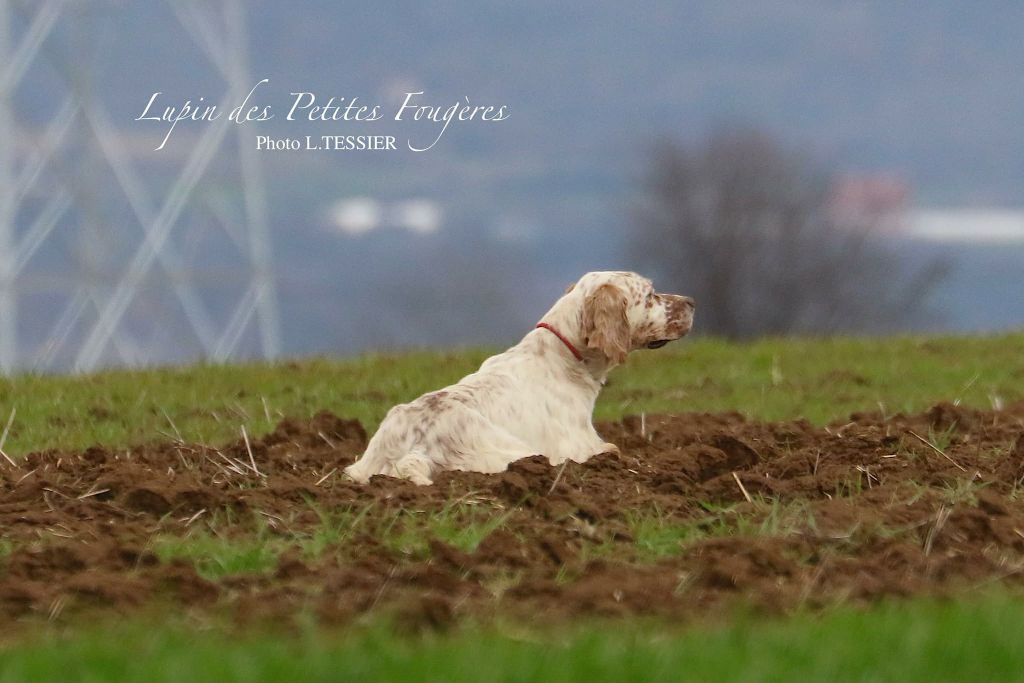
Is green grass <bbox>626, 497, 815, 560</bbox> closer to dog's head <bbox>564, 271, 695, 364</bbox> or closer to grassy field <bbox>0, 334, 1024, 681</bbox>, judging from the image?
grassy field <bbox>0, 334, 1024, 681</bbox>

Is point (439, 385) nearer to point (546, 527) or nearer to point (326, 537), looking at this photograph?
point (546, 527)

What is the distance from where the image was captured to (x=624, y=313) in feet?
28.1

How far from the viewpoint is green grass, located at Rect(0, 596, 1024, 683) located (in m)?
4.02

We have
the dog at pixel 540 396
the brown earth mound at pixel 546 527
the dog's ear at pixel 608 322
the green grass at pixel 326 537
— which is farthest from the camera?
the dog's ear at pixel 608 322

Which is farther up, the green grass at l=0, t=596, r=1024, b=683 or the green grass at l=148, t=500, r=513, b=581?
the green grass at l=148, t=500, r=513, b=581

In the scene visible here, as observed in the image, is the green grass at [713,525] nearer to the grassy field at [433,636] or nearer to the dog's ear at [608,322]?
the grassy field at [433,636]

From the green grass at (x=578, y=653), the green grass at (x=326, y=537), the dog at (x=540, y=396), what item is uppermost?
the dog at (x=540, y=396)

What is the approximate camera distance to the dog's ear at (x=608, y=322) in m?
8.50

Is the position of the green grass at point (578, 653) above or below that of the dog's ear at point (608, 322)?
below

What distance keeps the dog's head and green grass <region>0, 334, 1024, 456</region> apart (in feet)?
9.78

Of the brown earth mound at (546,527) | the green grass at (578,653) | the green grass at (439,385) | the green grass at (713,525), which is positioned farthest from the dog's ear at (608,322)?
the green grass at (578,653)

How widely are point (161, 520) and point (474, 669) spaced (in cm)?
335

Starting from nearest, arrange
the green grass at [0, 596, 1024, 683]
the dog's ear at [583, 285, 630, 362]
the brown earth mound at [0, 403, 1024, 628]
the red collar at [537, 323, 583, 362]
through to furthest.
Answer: the green grass at [0, 596, 1024, 683] < the brown earth mound at [0, 403, 1024, 628] < the dog's ear at [583, 285, 630, 362] < the red collar at [537, 323, 583, 362]

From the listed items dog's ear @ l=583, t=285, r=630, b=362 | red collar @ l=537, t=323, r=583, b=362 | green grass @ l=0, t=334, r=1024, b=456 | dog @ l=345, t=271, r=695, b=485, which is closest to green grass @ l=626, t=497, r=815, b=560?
dog @ l=345, t=271, r=695, b=485
